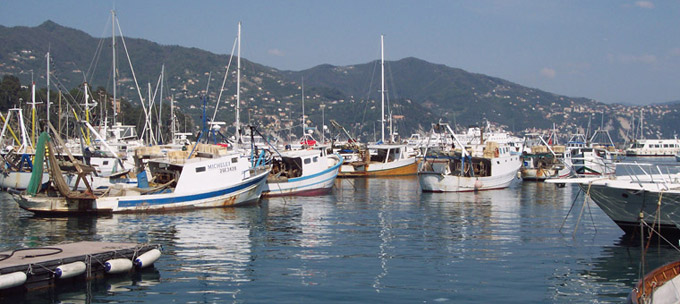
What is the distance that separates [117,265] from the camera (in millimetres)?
21922

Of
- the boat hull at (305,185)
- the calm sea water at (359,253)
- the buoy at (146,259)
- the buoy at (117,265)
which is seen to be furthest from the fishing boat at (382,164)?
the buoy at (117,265)

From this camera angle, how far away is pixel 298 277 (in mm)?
21875

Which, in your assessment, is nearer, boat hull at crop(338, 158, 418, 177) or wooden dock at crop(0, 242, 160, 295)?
wooden dock at crop(0, 242, 160, 295)

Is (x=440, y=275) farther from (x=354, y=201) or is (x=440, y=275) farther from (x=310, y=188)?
(x=310, y=188)

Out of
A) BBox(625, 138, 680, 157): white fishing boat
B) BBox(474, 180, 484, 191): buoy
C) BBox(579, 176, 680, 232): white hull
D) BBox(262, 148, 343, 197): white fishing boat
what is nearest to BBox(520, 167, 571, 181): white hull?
BBox(474, 180, 484, 191): buoy

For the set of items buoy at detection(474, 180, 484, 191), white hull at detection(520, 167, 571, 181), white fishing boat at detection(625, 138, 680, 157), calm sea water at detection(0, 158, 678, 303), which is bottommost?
calm sea water at detection(0, 158, 678, 303)

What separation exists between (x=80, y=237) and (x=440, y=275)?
15687mm

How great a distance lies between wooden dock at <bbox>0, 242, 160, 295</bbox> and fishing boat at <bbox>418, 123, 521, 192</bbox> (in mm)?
31303

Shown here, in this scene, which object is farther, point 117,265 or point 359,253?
point 359,253

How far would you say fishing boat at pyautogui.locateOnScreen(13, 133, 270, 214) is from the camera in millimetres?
34594

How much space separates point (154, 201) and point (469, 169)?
1101 inches

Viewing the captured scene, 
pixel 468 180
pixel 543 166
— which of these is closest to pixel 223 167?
pixel 468 180

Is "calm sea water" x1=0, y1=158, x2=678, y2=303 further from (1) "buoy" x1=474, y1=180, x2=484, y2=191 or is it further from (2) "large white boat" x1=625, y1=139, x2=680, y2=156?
(2) "large white boat" x1=625, y1=139, x2=680, y2=156

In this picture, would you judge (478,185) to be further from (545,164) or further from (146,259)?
(146,259)
